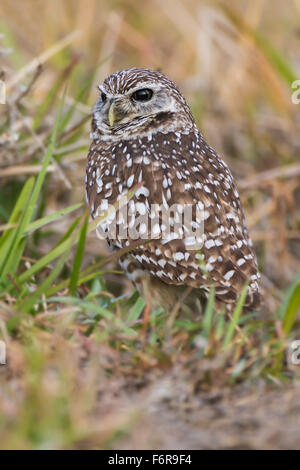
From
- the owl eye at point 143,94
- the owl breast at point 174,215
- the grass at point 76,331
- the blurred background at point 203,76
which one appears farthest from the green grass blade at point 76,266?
the blurred background at point 203,76

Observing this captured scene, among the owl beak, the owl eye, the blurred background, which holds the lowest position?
the owl beak

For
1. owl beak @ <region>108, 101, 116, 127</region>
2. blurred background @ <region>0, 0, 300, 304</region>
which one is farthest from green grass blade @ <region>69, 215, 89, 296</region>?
blurred background @ <region>0, 0, 300, 304</region>

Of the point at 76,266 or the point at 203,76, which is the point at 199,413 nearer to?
the point at 76,266

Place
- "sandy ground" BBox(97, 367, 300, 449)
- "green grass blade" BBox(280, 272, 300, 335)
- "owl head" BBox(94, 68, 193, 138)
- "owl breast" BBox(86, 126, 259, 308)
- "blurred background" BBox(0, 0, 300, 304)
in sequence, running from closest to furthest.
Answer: "sandy ground" BBox(97, 367, 300, 449) → "green grass blade" BBox(280, 272, 300, 335) → "owl breast" BBox(86, 126, 259, 308) → "owl head" BBox(94, 68, 193, 138) → "blurred background" BBox(0, 0, 300, 304)

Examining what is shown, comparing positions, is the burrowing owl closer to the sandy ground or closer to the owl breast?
the owl breast

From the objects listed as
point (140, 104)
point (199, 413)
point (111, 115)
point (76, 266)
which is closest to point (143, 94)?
point (140, 104)

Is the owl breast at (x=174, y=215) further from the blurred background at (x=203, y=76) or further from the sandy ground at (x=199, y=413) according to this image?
the blurred background at (x=203, y=76)

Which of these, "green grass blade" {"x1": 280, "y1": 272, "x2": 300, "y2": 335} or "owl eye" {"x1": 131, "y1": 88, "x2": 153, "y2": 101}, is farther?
"owl eye" {"x1": 131, "y1": 88, "x2": 153, "y2": 101}

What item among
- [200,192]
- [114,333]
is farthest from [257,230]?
[114,333]
